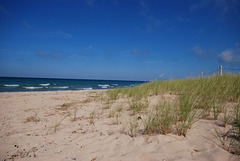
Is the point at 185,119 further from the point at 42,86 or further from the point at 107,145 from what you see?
the point at 42,86

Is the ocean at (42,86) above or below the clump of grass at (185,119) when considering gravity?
below

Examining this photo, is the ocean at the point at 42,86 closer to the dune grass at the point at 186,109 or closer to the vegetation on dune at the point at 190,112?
the dune grass at the point at 186,109

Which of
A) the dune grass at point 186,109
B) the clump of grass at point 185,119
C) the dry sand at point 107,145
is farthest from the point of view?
the dune grass at point 186,109

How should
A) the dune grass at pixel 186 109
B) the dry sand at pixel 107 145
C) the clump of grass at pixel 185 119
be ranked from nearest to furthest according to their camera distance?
the dry sand at pixel 107 145 → the clump of grass at pixel 185 119 → the dune grass at pixel 186 109

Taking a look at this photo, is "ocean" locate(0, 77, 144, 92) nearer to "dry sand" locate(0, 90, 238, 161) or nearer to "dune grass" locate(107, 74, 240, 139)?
"dune grass" locate(107, 74, 240, 139)

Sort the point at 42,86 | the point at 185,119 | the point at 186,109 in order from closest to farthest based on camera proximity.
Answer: the point at 185,119, the point at 186,109, the point at 42,86

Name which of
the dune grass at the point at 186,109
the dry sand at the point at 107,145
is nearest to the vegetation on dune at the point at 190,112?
the dune grass at the point at 186,109

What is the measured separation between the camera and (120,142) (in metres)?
2.00

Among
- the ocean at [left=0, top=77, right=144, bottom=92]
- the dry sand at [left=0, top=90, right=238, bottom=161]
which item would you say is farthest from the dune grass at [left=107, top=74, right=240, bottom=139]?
the ocean at [left=0, top=77, right=144, bottom=92]

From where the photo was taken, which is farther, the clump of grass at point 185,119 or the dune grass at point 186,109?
the dune grass at point 186,109

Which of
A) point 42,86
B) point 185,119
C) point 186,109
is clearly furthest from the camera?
point 42,86

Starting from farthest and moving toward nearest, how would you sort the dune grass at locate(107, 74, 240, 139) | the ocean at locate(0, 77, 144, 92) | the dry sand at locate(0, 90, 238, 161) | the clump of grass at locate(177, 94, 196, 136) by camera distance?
the ocean at locate(0, 77, 144, 92), the dune grass at locate(107, 74, 240, 139), the clump of grass at locate(177, 94, 196, 136), the dry sand at locate(0, 90, 238, 161)

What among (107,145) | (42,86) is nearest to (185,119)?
(107,145)

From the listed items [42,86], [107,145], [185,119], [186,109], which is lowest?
[42,86]
